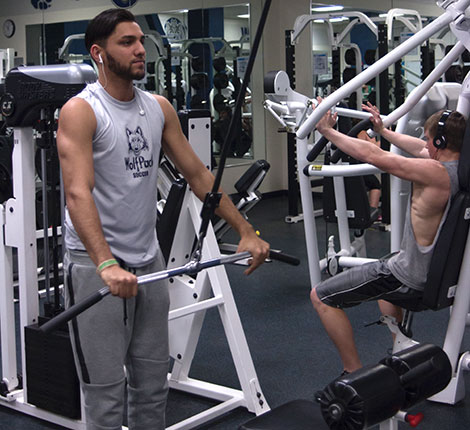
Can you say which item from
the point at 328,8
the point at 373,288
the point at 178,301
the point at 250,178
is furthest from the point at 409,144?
the point at 328,8

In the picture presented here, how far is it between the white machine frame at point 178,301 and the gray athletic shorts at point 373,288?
45 centimetres

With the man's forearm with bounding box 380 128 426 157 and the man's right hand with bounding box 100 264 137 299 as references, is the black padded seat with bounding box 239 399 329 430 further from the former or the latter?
the man's forearm with bounding box 380 128 426 157

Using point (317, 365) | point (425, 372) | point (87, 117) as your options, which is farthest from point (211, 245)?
point (425, 372)

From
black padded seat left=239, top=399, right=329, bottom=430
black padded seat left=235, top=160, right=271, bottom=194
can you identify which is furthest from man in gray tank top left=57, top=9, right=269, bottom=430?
black padded seat left=235, top=160, right=271, bottom=194

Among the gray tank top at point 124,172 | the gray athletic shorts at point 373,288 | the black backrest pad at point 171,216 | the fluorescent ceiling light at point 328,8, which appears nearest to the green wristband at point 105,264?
the gray tank top at point 124,172

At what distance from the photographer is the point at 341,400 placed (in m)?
1.59

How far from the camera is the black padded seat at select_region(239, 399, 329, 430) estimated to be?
6.31 ft

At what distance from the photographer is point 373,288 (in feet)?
9.71

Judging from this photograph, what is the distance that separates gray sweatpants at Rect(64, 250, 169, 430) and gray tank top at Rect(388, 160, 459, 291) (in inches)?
43.6

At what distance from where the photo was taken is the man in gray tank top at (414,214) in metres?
2.82

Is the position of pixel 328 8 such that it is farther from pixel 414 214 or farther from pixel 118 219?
pixel 118 219

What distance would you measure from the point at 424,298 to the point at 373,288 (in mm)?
203

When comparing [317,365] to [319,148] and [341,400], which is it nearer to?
[319,148]

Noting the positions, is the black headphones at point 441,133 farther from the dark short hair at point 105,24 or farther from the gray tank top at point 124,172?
the dark short hair at point 105,24
